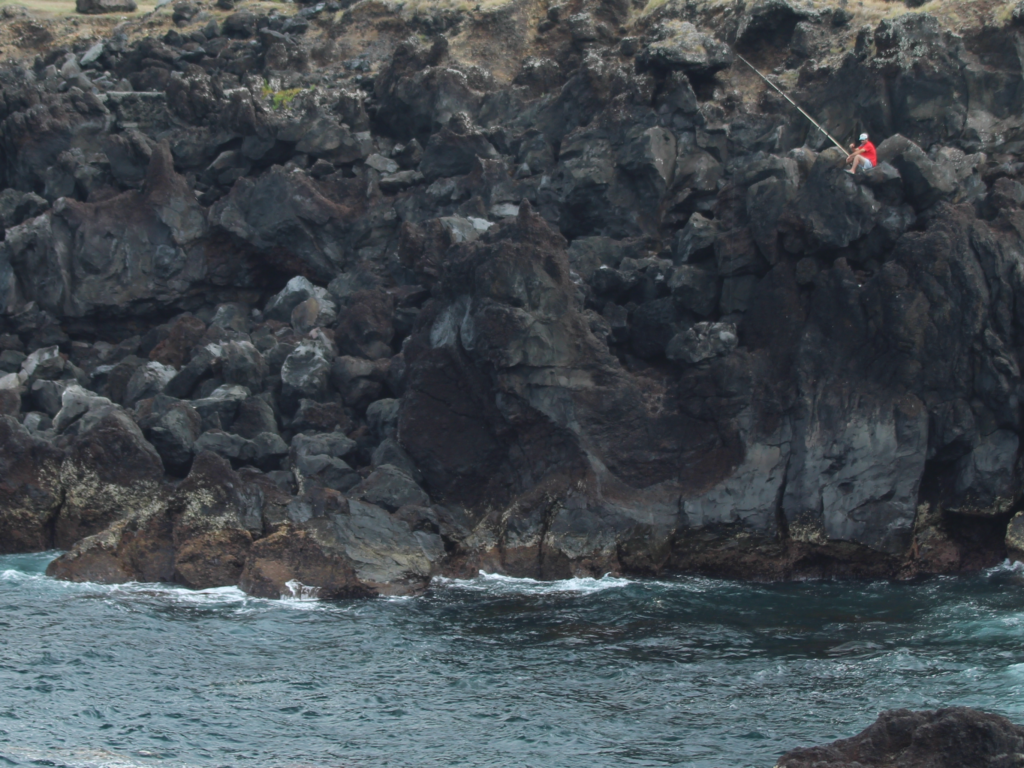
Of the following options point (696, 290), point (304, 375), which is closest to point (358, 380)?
point (304, 375)

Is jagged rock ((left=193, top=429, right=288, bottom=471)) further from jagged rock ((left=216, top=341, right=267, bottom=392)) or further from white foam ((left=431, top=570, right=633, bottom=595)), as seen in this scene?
white foam ((left=431, top=570, right=633, bottom=595))

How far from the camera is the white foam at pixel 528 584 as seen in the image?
22.9 metres

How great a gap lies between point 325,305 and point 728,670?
21.2 meters

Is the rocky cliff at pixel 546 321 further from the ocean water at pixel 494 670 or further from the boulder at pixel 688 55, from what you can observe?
the ocean water at pixel 494 670

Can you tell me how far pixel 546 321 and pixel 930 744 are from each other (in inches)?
630

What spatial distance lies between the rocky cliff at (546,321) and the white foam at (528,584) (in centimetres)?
51

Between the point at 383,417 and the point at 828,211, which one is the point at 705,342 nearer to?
the point at 828,211

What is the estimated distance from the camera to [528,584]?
23.5 metres

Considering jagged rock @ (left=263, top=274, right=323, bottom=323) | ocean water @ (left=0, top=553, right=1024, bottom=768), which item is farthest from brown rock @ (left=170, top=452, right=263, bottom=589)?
jagged rock @ (left=263, top=274, right=323, bottom=323)

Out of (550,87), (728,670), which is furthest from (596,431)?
(550,87)

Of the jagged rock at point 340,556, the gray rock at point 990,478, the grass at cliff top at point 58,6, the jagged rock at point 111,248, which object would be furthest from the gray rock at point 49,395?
the grass at cliff top at point 58,6

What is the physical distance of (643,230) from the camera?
3266 cm

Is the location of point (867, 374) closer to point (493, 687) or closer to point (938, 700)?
point (938, 700)

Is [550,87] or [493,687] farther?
[550,87]
